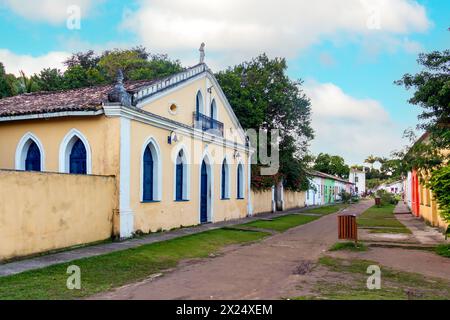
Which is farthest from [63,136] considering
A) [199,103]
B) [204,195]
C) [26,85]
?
[26,85]

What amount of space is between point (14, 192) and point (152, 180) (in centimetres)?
639

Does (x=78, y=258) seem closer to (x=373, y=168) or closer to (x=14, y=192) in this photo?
(x=14, y=192)

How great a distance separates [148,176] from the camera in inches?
613

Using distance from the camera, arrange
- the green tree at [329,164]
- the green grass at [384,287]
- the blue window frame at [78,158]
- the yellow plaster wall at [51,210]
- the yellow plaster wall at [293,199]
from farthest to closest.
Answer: the green tree at [329,164] → the yellow plaster wall at [293,199] → the blue window frame at [78,158] → the yellow plaster wall at [51,210] → the green grass at [384,287]

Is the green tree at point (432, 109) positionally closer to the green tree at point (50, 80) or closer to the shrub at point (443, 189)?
the shrub at point (443, 189)

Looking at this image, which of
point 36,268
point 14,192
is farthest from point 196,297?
point 14,192

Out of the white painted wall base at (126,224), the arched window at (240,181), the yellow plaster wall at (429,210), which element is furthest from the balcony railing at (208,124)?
the yellow plaster wall at (429,210)

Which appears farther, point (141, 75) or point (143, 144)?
point (141, 75)

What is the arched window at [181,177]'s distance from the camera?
17609 millimetres

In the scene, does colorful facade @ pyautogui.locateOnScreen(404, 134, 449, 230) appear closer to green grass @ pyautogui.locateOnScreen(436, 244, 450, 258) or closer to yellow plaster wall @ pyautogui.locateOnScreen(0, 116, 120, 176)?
green grass @ pyautogui.locateOnScreen(436, 244, 450, 258)

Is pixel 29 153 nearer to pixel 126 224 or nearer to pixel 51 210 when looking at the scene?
pixel 126 224

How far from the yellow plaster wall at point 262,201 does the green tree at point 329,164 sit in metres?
41.4

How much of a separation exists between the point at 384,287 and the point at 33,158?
1164cm
